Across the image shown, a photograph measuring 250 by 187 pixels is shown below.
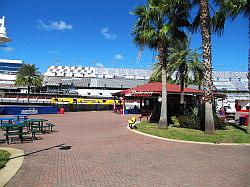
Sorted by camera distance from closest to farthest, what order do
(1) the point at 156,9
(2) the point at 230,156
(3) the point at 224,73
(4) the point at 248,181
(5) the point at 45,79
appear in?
(4) the point at 248,181, (2) the point at 230,156, (1) the point at 156,9, (5) the point at 45,79, (3) the point at 224,73

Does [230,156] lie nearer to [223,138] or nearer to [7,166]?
[223,138]

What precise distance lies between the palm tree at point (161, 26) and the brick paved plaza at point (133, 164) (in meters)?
6.53

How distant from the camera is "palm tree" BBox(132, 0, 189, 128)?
18.3 metres

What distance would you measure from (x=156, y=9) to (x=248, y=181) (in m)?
13.2

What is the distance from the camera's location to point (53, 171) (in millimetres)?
8250

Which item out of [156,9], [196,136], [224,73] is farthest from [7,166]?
[224,73]

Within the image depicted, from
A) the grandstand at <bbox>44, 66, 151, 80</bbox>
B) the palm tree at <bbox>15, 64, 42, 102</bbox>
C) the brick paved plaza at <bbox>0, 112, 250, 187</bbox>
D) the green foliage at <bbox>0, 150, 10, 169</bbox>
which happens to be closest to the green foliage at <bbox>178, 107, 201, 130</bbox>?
the brick paved plaza at <bbox>0, 112, 250, 187</bbox>

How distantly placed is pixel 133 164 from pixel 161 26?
1183cm

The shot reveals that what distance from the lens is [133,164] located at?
929 cm

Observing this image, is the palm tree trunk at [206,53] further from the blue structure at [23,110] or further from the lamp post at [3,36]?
the blue structure at [23,110]

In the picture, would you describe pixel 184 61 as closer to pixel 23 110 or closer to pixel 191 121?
pixel 191 121

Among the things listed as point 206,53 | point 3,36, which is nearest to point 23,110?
point 206,53

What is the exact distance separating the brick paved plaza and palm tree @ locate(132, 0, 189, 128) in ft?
21.4

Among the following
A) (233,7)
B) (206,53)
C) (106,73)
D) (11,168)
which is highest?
(106,73)
